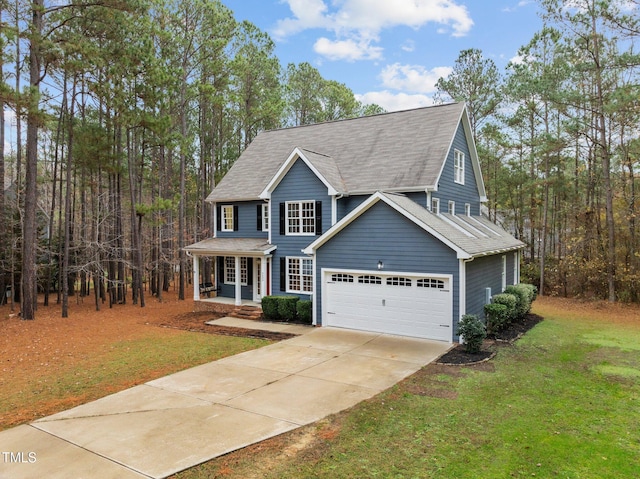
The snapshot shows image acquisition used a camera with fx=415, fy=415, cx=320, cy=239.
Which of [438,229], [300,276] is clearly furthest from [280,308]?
[438,229]

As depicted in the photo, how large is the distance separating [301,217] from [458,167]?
746 cm

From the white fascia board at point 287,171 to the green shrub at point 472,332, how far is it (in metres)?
7.44

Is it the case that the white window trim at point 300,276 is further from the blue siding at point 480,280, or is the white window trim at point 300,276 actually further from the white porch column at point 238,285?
the blue siding at point 480,280

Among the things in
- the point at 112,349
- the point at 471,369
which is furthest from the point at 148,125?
the point at 471,369

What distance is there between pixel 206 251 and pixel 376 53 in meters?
15.9

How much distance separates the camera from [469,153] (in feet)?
66.0

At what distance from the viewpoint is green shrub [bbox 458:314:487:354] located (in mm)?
11414

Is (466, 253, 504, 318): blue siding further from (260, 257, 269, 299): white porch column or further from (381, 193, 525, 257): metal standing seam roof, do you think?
(260, 257, 269, 299): white porch column

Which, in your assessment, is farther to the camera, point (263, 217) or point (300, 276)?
point (263, 217)

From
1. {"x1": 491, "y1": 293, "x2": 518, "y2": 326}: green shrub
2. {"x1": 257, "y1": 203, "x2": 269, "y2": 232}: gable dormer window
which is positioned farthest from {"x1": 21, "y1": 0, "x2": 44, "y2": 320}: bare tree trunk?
{"x1": 491, "y1": 293, "x2": 518, "y2": 326}: green shrub

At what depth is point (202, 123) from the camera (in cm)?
2912

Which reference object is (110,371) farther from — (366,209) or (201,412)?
(366,209)

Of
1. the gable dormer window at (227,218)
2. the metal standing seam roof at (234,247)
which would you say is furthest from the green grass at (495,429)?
the gable dormer window at (227,218)

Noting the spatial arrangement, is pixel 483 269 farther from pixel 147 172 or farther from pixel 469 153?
pixel 147 172
